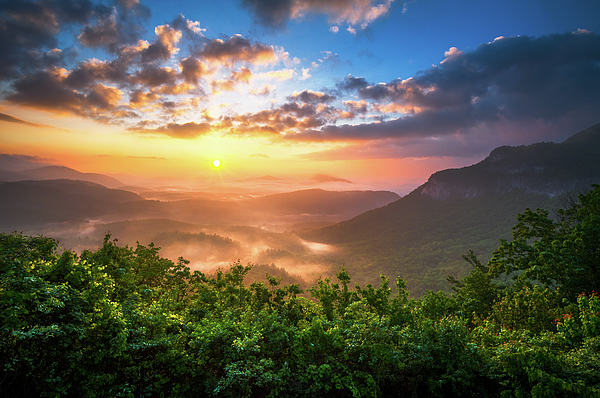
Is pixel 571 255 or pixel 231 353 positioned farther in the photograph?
pixel 571 255

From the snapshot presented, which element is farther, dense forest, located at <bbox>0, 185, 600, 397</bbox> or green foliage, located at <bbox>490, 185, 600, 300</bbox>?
green foliage, located at <bbox>490, 185, 600, 300</bbox>

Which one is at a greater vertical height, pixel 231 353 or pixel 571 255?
pixel 571 255

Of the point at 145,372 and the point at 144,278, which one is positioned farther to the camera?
the point at 144,278

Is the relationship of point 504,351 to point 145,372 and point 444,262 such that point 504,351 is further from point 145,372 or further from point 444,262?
point 444,262

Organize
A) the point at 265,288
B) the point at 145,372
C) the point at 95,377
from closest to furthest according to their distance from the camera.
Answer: the point at 95,377
the point at 145,372
the point at 265,288

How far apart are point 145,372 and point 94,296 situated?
3.60 m

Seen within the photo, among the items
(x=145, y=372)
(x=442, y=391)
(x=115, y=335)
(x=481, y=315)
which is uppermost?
(x=115, y=335)

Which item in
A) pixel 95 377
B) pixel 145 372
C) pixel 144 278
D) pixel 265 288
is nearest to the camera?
pixel 95 377

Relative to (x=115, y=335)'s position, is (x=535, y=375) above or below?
below

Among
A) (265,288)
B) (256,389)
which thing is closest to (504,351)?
(256,389)

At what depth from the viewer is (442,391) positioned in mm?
10203

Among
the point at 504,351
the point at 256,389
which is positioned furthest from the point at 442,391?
the point at 256,389

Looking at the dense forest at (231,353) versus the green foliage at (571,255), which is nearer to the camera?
the dense forest at (231,353)

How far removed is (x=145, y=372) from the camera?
9773mm
